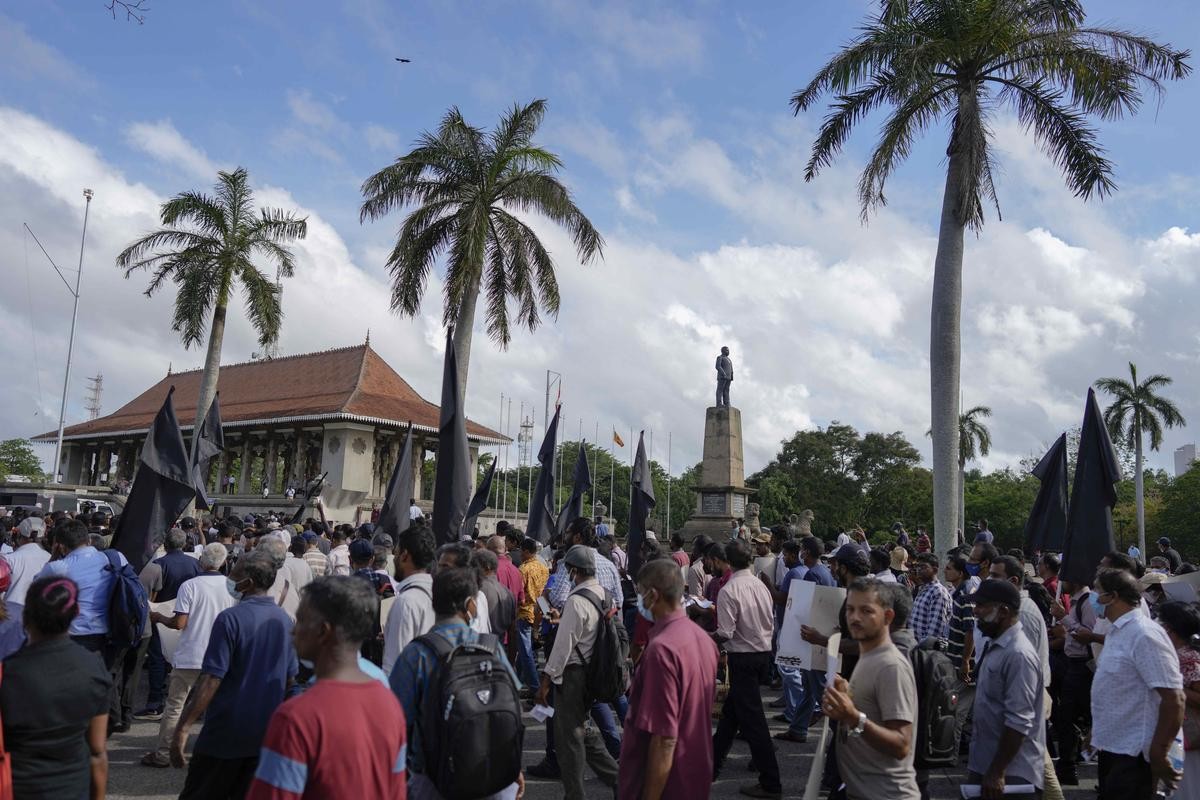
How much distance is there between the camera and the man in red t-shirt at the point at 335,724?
2.40 meters

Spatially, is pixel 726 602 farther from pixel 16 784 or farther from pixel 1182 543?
pixel 1182 543

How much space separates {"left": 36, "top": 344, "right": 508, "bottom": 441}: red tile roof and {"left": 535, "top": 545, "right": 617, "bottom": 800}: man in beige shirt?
2989 cm

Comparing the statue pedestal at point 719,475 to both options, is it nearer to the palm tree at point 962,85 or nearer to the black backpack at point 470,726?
the palm tree at point 962,85

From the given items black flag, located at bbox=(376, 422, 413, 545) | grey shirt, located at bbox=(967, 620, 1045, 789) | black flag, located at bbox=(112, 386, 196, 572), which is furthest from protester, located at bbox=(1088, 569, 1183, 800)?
black flag, located at bbox=(112, 386, 196, 572)

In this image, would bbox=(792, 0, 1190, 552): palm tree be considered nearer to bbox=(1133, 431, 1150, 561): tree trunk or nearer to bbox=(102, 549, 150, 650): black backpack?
bbox=(102, 549, 150, 650): black backpack

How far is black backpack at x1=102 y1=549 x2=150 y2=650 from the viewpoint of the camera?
639 centimetres

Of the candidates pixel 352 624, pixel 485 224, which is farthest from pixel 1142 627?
pixel 485 224

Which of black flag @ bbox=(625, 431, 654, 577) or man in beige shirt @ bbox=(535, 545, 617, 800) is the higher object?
black flag @ bbox=(625, 431, 654, 577)

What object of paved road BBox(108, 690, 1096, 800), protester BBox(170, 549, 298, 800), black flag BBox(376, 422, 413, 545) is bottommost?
paved road BBox(108, 690, 1096, 800)

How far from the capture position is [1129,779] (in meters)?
4.38

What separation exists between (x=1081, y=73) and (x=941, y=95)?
208cm

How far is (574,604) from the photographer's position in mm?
5496

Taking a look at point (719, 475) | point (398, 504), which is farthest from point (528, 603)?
point (719, 475)

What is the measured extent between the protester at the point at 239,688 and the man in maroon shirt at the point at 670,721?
1676 millimetres
